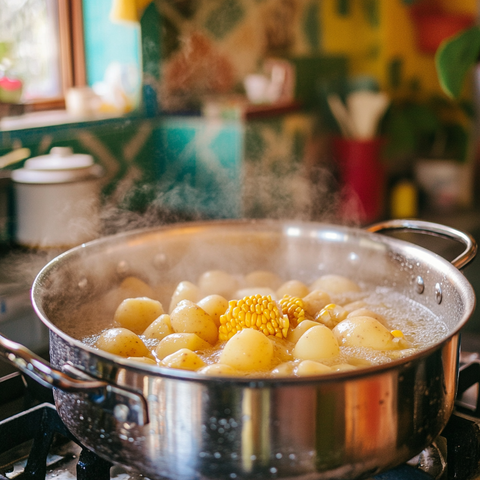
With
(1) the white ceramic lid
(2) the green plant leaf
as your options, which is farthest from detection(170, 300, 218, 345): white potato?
(1) the white ceramic lid

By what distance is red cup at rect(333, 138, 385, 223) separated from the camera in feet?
13.3

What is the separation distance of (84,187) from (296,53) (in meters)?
2.54

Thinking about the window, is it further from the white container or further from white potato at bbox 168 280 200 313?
white potato at bbox 168 280 200 313

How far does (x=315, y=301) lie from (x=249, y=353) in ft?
1.16

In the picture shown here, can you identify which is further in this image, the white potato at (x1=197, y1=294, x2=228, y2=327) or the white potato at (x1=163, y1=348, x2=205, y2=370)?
the white potato at (x1=197, y1=294, x2=228, y2=327)

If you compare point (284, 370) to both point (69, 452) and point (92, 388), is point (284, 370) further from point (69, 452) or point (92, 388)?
point (69, 452)

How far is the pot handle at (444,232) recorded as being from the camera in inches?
44.5

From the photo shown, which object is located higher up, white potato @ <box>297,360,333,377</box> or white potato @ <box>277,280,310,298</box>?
white potato @ <box>297,360,333,377</box>

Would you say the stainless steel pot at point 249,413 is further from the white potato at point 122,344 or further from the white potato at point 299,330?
the white potato at point 299,330

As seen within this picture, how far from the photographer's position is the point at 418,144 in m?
4.74

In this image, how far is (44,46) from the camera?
10.4ft

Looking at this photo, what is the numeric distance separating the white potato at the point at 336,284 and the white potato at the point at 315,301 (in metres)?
0.08

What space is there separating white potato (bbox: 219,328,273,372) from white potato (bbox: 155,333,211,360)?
91 millimetres

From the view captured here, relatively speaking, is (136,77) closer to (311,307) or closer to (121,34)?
(121,34)
